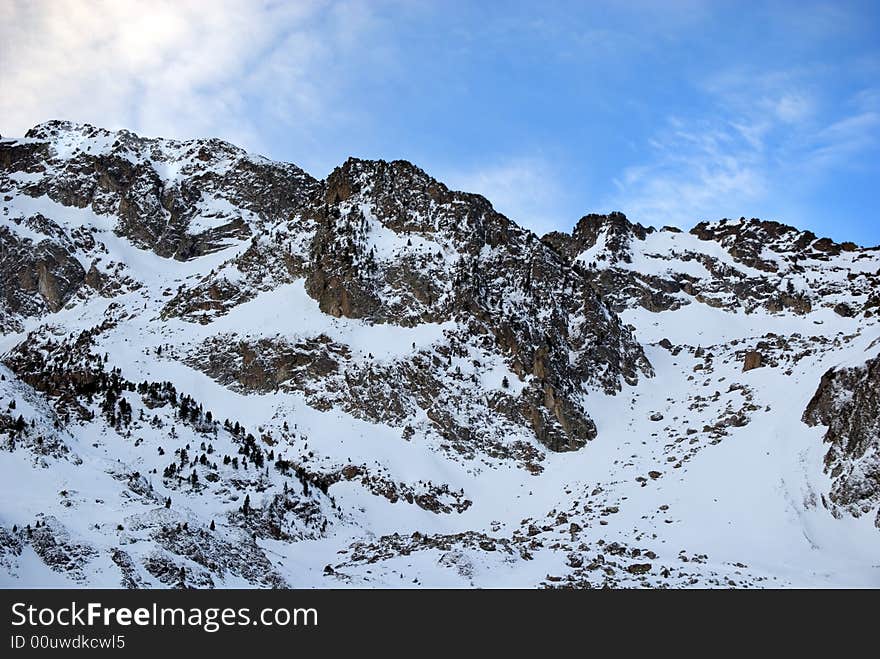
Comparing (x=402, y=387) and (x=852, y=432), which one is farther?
(x=402, y=387)

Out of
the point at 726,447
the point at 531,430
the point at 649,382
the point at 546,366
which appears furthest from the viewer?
the point at 649,382

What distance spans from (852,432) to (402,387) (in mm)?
37030

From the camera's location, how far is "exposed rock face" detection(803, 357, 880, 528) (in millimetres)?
46906

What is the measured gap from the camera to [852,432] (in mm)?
50438

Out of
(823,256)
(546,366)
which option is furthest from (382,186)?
(823,256)

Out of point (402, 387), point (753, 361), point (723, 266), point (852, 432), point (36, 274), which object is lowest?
point (852, 432)

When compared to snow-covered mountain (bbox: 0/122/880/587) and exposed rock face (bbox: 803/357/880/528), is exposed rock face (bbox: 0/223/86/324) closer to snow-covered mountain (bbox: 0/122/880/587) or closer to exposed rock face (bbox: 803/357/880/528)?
snow-covered mountain (bbox: 0/122/880/587)

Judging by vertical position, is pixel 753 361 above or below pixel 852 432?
above

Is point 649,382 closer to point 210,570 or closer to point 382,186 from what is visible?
point 382,186

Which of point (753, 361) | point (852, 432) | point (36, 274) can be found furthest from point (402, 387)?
point (36, 274)

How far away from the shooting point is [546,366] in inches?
3076

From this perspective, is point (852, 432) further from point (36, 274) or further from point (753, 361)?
point (36, 274)

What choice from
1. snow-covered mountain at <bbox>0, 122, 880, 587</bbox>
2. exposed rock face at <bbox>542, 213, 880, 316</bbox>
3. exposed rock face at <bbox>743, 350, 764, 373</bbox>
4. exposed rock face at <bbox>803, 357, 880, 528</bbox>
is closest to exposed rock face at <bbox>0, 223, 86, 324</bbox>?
snow-covered mountain at <bbox>0, 122, 880, 587</bbox>

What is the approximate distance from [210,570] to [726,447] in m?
41.0
